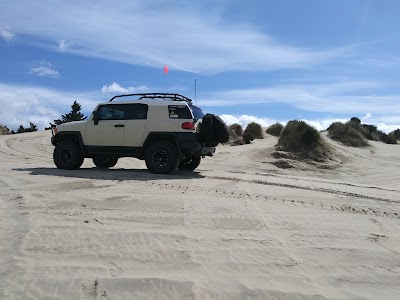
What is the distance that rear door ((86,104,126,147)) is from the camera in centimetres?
1092

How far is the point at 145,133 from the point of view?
10.6 meters

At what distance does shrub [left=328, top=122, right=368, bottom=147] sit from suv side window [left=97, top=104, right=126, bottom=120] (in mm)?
15492

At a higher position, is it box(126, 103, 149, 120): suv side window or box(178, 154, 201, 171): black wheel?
box(126, 103, 149, 120): suv side window

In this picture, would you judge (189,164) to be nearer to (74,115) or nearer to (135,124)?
(135,124)

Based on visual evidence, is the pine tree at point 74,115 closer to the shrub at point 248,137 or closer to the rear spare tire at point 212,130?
the shrub at point 248,137

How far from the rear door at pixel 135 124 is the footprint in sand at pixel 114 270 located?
694 centimetres

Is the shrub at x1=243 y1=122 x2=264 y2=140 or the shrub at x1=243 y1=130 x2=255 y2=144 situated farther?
the shrub at x1=243 y1=122 x2=264 y2=140

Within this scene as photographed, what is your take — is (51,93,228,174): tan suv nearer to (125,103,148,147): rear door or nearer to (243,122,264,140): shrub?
(125,103,148,147): rear door

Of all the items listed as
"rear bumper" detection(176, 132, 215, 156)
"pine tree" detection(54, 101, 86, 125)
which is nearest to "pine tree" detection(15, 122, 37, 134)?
"pine tree" detection(54, 101, 86, 125)

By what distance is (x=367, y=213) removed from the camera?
21.5 feet

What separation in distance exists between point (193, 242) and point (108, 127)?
704cm

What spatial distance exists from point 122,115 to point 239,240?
7.02m

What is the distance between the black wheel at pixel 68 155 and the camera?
11.2m

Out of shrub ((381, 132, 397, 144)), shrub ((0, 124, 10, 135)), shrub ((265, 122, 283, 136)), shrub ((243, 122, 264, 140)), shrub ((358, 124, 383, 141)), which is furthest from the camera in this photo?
shrub ((265, 122, 283, 136))
